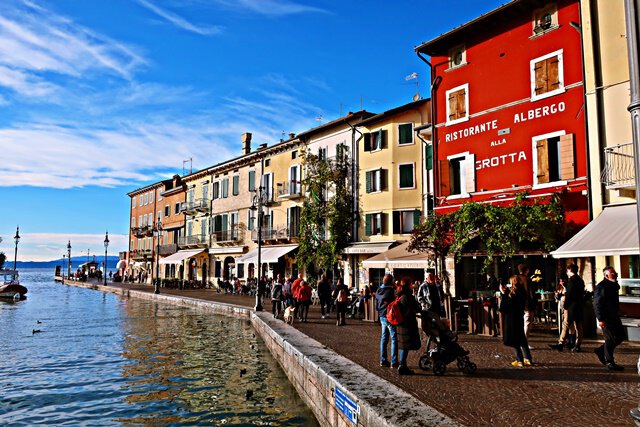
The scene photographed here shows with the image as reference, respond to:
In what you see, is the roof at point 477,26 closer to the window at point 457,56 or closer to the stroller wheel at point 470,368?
the window at point 457,56

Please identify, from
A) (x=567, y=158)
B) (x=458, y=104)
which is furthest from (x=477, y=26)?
(x=567, y=158)

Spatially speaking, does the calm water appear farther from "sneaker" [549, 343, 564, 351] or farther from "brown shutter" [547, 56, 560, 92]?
"brown shutter" [547, 56, 560, 92]

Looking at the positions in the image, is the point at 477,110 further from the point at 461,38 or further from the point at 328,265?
the point at 328,265

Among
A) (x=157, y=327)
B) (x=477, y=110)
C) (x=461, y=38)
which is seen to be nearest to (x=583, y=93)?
(x=477, y=110)

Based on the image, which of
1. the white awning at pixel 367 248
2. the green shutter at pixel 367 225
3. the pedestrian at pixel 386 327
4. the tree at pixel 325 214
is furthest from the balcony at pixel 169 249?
the pedestrian at pixel 386 327

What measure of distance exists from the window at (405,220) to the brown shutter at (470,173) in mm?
6610

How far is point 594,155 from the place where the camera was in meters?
14.7

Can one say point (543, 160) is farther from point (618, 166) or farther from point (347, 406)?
point (347, 406)

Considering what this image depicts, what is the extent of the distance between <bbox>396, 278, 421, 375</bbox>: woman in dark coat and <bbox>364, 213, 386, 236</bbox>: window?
694 inches

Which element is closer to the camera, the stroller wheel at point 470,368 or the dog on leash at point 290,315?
the stroller wheel at point 470,368

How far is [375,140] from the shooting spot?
2748cm

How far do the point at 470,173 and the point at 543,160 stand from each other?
2910 millimetres

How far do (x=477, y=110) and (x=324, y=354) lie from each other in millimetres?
12444

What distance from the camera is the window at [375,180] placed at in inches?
1051
